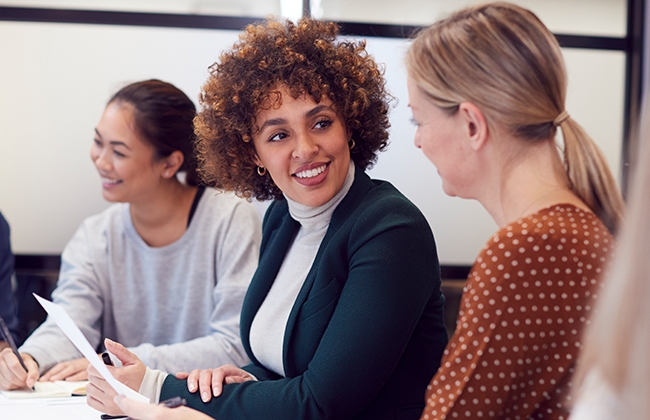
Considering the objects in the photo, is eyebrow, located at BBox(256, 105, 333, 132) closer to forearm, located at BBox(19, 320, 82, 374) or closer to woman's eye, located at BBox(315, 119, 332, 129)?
woman's eye, located at BBox(315, 119, 332, 129)

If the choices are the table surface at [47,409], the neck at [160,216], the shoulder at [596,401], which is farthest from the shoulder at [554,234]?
the neck at [160,216]

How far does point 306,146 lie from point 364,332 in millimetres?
467

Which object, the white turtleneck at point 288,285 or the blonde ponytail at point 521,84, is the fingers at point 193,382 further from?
the blonde ponytail at point 521,84

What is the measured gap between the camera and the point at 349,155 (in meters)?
1.61

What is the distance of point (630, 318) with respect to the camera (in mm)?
566

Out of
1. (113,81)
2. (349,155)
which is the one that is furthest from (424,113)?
(113,81)

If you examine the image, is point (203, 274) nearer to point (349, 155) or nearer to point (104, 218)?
point (104, 218)

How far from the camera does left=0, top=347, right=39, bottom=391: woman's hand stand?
1.64m

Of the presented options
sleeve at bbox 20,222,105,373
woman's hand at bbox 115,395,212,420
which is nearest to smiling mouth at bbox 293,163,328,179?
woman's hand at bbox 115,395,212,420

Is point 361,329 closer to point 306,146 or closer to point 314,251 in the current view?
point 314,251

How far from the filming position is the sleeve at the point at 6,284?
81.6 inches

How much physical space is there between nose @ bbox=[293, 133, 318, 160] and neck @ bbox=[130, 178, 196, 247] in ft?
2.89

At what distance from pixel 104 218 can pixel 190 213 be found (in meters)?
0.33

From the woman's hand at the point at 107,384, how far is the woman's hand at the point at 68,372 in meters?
0.38
